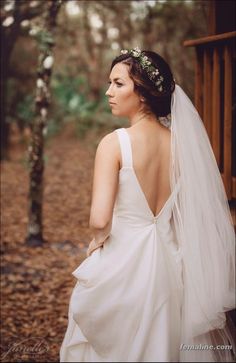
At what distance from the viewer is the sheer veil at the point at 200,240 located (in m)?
2.73

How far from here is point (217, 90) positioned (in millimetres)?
4699

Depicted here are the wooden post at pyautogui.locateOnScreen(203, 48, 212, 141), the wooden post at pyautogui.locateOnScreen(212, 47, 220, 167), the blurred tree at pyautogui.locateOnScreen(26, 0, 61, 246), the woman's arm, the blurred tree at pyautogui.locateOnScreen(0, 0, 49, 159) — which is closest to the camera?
the woman's arm

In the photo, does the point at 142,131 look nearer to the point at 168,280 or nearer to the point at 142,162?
the point at 142,162

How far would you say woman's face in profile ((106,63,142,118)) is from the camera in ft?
9.42

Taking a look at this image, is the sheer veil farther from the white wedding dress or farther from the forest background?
the forest background

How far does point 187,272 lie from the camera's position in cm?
278

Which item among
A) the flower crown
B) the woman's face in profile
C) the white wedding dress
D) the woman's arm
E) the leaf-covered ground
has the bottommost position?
the leaf-covered ground

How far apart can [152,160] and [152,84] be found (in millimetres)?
450

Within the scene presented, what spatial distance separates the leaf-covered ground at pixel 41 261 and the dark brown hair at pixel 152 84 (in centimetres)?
298

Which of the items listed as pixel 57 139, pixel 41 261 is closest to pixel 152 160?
pixel 41 261

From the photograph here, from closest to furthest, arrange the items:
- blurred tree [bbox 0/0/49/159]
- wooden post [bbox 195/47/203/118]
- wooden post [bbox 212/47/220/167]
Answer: wooden post [bbox 212/47/220/167] < wooden post [bbox 195/47/203/118] < blurred tree [bbox 0/0/49/159]

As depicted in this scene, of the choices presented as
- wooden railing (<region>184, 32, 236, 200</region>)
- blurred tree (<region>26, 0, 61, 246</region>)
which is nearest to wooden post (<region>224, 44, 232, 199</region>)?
wooden railing (<region>184, 32, 236, 200</region>)

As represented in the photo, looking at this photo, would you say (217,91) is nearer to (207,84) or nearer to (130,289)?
(207,84)

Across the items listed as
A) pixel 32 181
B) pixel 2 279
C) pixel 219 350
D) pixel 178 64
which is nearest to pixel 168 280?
pixel 219 350
